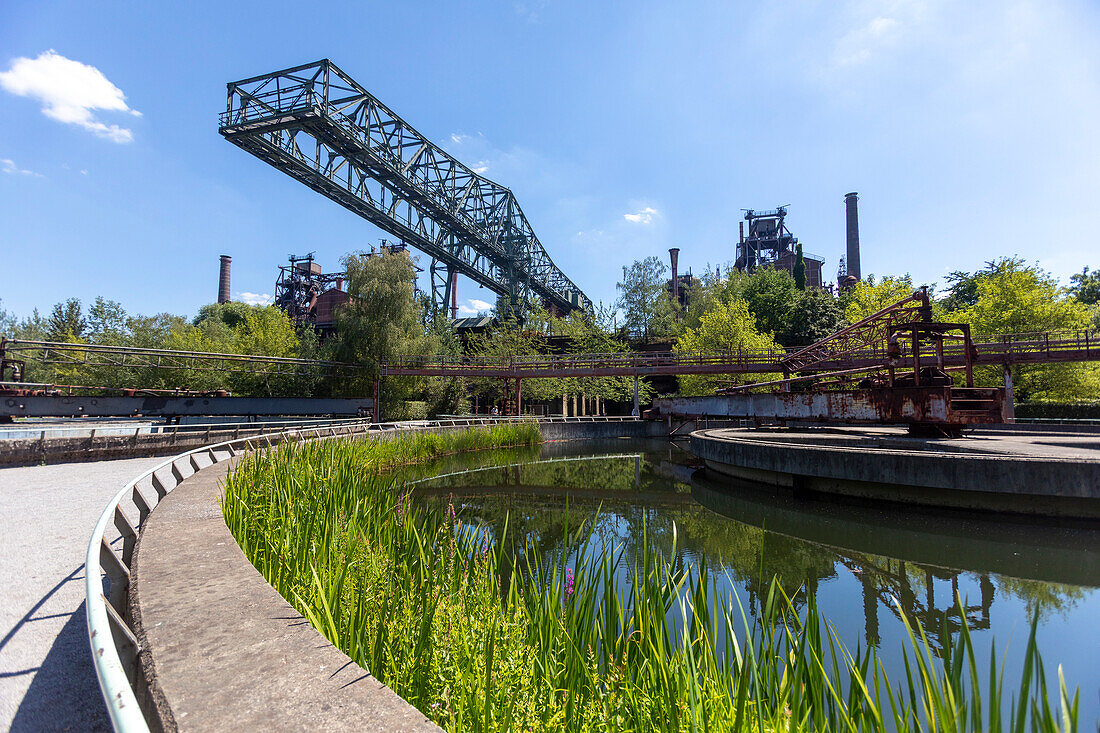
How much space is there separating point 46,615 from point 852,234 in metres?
79.4

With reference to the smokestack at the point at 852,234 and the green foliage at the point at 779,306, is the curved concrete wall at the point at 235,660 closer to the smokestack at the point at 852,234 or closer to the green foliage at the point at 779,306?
the green foliage at the point at 779,306

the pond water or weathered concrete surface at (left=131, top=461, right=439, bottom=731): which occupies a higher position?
weathered concrete surface at (left=131, top=461, right=439, bottom=731)

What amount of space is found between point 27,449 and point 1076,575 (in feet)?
54.3

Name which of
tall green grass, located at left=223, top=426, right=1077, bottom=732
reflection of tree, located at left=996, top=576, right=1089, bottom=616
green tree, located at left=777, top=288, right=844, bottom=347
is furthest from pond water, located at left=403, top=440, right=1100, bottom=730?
green tree, located at left=777, top=288, right=844, bottom=347

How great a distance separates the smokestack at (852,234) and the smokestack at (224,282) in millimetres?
84728

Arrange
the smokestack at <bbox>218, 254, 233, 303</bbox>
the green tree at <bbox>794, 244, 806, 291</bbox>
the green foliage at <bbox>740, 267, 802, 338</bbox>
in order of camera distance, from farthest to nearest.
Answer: the smokestack at <bbox>218, 254, 233, 303</bbox>, the green tree at <bbox>794, 244, 806, 291</bbox>, the green foliage at <bbox>740, 267, 802, 338</bbox>

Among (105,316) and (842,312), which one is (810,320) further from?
(105,316)

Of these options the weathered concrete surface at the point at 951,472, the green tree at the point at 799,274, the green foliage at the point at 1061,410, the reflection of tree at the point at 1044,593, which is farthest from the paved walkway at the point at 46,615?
the green tree at the point at 799,274

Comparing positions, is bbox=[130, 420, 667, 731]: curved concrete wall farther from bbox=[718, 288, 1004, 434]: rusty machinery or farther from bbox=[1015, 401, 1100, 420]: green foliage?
bbox=[1015, 401, 1100, 420]: green foliage

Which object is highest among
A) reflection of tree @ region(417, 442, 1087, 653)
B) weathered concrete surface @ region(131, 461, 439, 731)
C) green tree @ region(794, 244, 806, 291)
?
green tree @ region(794, 244, 806, 291)

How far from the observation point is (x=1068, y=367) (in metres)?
23.3

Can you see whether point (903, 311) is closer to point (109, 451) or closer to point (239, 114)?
point (109, 451)

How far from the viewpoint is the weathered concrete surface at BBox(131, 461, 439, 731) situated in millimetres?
1273

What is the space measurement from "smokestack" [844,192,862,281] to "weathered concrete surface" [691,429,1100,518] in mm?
61609
